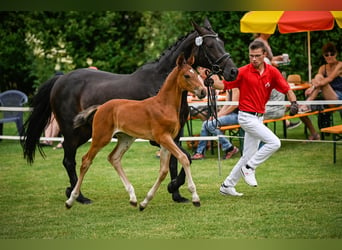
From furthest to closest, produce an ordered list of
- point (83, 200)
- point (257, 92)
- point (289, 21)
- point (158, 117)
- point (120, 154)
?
point (289, 21)
point (83, 200)
point (257, 92)
point (120, 154)
point (158, 117)

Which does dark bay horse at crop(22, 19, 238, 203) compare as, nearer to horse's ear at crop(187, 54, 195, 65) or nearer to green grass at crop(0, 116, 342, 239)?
horse's ear at crop(187, 54, 195, 65)

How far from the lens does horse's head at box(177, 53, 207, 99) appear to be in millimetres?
6199

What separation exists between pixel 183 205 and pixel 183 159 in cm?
90

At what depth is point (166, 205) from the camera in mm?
7035

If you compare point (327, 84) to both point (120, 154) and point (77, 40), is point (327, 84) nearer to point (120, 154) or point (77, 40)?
point (120, 154)

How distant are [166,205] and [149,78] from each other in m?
1.33

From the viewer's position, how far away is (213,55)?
21.9ft

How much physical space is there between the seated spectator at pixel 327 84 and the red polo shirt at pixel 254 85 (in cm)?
410

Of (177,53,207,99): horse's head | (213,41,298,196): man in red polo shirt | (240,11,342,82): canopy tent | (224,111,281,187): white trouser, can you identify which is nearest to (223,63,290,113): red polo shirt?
(213,41,298,196): man in red polo shirt

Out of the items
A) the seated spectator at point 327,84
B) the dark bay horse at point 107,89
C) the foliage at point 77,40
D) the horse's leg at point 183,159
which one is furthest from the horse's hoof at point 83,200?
the foliage at point 77,40

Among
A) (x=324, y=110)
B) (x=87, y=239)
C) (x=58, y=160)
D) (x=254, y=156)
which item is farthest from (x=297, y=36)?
(x=87, y=239)

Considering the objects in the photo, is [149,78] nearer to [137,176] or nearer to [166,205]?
[166,205]

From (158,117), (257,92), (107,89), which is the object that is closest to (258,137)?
(257,92)

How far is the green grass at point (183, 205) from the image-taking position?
19.1 ft
